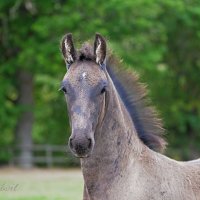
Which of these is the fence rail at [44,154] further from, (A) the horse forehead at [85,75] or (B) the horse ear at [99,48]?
(A) the horse forehead at [85,75]

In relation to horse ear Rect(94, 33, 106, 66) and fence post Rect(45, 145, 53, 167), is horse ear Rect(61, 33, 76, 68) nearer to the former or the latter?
horse ear Rect(94, 33, 106, 66)

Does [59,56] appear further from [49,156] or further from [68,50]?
[68,50]

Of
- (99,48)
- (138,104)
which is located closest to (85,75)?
(99,48)

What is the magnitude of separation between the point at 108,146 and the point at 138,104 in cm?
71

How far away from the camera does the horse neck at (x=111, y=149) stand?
5996 mm

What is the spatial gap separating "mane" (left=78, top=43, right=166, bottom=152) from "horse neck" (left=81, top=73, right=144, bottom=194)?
324 millimetres

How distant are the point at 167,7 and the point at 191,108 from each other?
334 inches

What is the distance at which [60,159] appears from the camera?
3269 cm

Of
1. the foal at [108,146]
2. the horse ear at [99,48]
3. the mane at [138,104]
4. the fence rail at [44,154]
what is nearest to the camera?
the foal at [108,146]

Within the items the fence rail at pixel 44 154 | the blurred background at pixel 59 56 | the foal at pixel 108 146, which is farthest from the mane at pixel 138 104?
the fence rail at pixel 44 154

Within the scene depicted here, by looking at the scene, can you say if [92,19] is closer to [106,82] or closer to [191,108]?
[191,108]

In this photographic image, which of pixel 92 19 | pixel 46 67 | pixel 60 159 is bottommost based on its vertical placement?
pixel 60 159

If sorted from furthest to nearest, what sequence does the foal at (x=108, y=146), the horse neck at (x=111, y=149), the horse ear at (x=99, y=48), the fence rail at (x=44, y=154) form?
the fence rail at (x=44, y=154)
the horse ear at (x=99, y=48)
the horse neck at (x=111, y=149)
the foal at (x=108, y=146)

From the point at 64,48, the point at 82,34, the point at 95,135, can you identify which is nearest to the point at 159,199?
the point at 95,135
